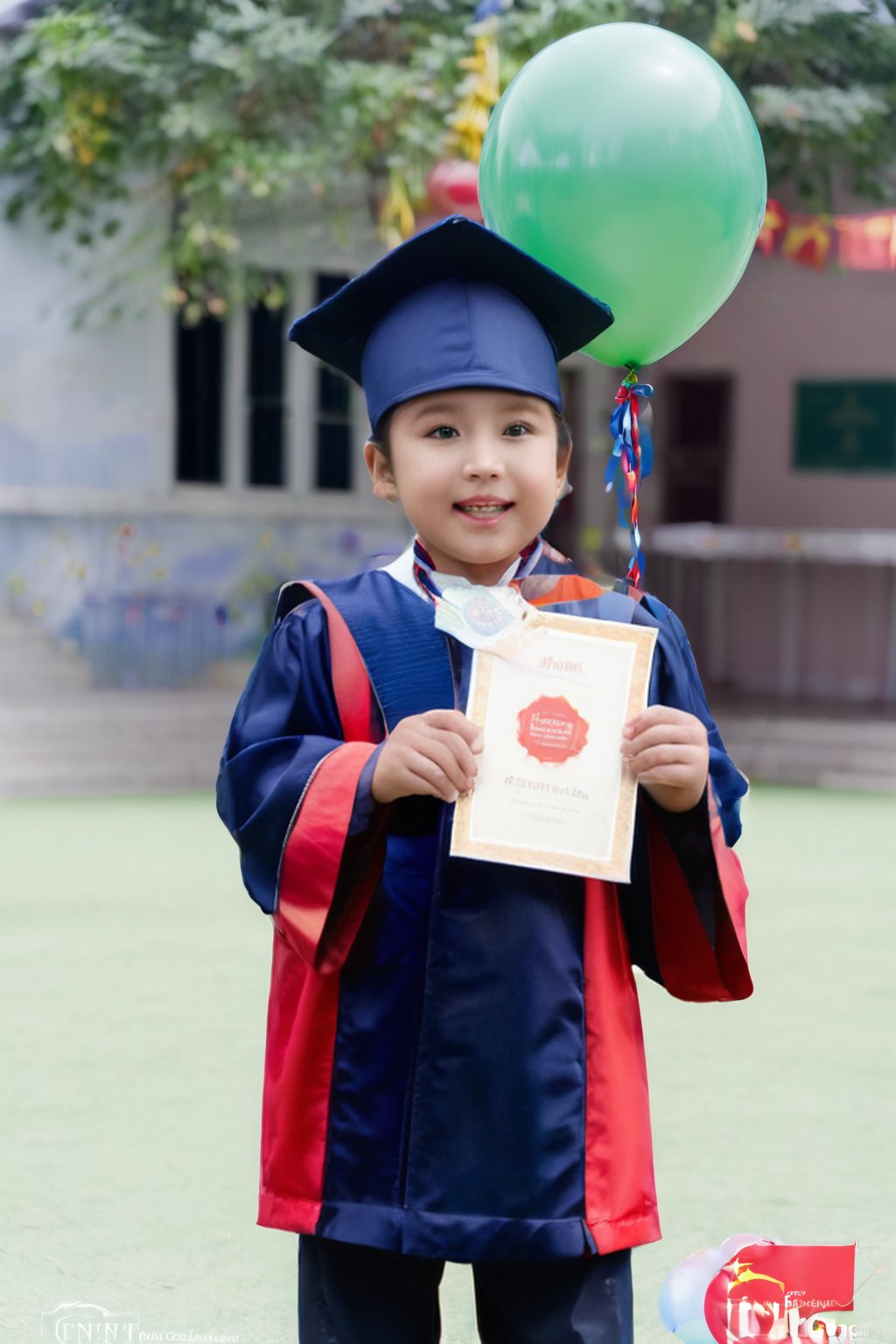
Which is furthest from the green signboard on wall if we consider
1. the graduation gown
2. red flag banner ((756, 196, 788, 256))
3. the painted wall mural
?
the graduation gown

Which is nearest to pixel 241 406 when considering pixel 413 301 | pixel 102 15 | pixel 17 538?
pixel 17 538

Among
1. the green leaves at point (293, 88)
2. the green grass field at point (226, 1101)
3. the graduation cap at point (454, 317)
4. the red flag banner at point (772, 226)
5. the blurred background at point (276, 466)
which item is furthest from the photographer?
the green leaves at point (293, 88)

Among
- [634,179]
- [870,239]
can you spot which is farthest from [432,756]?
[870,239]

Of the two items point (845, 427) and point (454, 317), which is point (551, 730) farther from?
point (845, 427)

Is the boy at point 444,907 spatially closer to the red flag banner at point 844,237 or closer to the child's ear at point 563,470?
the child's ear at point 563,470

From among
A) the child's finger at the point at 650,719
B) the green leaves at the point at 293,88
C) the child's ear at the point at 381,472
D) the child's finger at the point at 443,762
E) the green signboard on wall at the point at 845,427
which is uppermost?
the green leaves at the point at 293,88

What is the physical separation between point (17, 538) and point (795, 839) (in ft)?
14.8

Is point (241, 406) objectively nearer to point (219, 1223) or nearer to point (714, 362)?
point (714, 362)

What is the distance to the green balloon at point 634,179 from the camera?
200cm

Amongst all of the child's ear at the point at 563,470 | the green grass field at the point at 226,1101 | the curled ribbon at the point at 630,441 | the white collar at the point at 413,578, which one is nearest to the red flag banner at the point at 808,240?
the green grass field at the point at 226,1101

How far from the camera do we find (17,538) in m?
9.43

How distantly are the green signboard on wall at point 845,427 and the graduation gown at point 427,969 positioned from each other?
1040 centimetres

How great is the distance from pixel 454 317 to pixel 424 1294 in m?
1.01

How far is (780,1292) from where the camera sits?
6.77 feet
